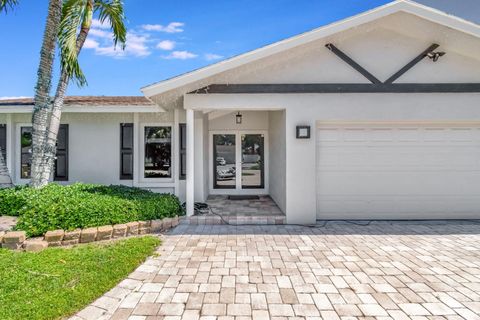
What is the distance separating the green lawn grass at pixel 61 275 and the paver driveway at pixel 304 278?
22 centimetres

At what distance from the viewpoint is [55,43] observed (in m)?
8.01

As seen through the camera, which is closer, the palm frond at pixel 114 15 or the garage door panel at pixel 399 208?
the garage door panel at pixel 399 208

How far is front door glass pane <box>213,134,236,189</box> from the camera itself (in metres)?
11.7

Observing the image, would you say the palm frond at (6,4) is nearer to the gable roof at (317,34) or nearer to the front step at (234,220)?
the gable roof at (317,34)

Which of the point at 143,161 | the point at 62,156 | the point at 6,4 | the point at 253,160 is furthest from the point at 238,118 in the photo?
the point at 6,4

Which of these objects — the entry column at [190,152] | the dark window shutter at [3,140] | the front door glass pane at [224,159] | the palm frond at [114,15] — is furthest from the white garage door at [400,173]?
the dark window shutter at [3,140]

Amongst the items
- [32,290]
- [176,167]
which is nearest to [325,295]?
[32,290]

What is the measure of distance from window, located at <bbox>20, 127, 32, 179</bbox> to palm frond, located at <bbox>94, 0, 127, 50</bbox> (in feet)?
13.6

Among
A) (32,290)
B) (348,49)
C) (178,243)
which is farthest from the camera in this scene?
(348,49)

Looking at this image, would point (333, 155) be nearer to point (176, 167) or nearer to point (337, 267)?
point (337, 267)

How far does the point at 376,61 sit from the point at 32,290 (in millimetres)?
7846

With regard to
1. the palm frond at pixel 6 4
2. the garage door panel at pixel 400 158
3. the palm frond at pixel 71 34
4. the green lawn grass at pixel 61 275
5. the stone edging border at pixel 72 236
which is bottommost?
the green lawn grass at pixel 61 275

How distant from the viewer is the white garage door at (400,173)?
25.6 ft

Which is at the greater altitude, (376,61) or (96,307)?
(376,61)
